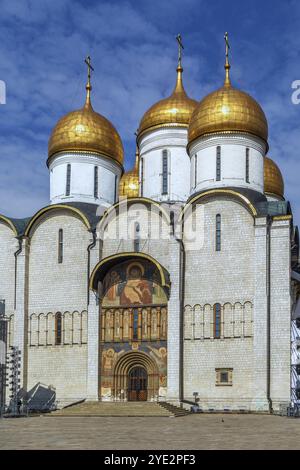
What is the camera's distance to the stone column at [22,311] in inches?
945

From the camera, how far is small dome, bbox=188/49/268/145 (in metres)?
23.9

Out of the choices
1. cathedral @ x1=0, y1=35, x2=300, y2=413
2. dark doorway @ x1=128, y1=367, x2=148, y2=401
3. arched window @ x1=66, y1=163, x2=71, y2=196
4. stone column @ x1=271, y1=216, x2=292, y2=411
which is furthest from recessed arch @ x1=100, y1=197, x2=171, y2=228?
dark doorway @ x1=128, y1=367, x2=148, y2=401

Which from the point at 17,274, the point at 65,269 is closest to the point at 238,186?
the point at 65,269

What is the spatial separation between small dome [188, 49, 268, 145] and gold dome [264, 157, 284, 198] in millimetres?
5123

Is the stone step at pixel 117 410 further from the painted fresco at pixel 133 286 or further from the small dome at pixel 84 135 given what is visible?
the small dome at pixel 84 135

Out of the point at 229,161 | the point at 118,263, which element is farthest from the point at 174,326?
the point at 229,161

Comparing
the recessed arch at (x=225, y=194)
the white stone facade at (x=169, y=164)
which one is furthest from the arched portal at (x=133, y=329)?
the white stone facade at (x=169, y=164)

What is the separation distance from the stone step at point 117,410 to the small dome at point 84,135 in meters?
9.60

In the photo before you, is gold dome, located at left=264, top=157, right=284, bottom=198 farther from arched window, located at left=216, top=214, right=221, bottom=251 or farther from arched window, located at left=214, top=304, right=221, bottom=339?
arched window, located at left=214, top=304, right=221, bottom=339

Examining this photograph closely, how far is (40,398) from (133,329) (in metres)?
3.97

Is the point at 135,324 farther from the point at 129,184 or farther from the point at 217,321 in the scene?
the point at 129,184

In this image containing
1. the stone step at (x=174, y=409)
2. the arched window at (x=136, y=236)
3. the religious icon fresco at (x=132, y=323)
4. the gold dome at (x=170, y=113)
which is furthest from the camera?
the gold dome at (x=170, y=113)

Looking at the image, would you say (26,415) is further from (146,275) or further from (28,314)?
(146,275)

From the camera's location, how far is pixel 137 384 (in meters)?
23.0
